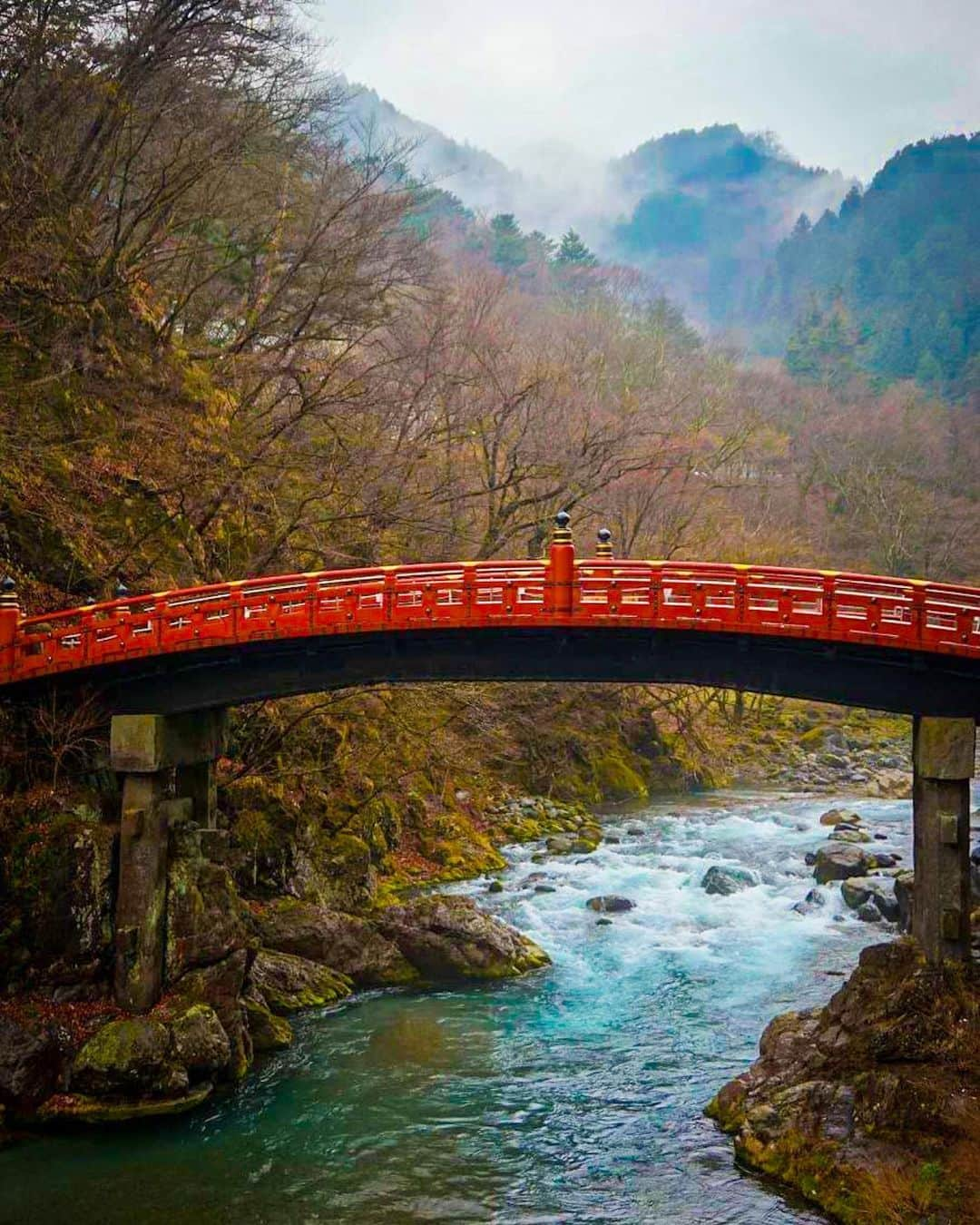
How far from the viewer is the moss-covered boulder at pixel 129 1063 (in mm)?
18656

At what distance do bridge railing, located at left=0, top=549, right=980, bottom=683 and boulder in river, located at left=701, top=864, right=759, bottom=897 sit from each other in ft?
44.5

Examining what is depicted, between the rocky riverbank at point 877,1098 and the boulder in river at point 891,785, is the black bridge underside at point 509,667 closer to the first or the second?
the rocky riverbank at point 877,1098

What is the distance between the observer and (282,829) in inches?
1099

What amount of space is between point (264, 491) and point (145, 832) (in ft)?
41.6

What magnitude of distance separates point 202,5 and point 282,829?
65.0 feet

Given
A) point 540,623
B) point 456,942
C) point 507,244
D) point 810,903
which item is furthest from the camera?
point 507,244

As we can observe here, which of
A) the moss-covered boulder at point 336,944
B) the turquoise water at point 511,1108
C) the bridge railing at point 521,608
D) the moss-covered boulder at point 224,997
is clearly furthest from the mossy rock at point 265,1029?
the bridge railing at point 521,608

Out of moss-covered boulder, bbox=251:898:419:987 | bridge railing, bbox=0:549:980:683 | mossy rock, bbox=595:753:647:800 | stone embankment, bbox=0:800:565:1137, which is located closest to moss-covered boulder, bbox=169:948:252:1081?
stone embankment, bbox=0:800:565:1137

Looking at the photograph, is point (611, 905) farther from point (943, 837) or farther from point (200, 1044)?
point (200, 1044)

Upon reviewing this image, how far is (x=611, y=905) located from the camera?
1213 inches

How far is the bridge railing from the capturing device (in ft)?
64.1

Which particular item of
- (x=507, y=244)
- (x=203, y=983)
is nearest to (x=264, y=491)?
(x=203, y=983)

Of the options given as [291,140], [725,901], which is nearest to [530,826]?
[725,901]

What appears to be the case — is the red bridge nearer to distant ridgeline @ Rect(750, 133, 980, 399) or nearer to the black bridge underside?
the black bridge underside
